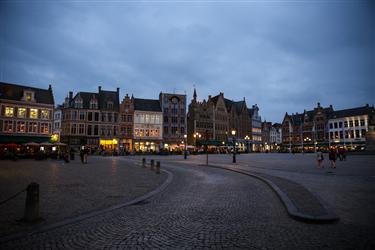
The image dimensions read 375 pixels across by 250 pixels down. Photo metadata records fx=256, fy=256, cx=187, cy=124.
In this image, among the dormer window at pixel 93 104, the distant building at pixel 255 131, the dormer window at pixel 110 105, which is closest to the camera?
the dormer window at pixel 93 104

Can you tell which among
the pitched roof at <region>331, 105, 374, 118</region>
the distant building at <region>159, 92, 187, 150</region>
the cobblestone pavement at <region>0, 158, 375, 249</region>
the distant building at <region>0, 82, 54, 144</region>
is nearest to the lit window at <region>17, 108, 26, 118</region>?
the distant building at <region>0, 82, 54, 144</region>

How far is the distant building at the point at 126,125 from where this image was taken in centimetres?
6806

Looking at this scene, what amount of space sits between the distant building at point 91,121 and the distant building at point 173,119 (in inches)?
538

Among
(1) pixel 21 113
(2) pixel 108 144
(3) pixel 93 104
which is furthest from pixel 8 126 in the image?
(2) pixel 108 144

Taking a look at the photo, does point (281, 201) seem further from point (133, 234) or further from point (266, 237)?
point (133, 234)

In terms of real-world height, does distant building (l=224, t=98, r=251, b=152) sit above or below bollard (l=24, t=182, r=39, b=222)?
above

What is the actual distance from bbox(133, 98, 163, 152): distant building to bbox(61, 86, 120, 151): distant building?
5.39m

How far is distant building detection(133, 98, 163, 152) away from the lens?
6969cm

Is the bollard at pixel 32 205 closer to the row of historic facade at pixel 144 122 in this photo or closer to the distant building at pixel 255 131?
the row of historic facade at pixel 144 122

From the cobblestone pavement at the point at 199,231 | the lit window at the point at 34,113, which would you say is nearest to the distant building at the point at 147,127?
the lit window at the point at 34,113

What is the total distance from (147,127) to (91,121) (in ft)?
48.2

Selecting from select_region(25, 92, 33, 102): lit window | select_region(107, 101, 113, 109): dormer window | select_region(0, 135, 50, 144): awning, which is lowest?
select_region(0, 135, 50, 144): awning

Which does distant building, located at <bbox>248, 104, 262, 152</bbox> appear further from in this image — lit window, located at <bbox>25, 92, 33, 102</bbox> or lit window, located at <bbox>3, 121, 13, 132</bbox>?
lit window, located at <bbox>3, 121, 13, 132</bbox>

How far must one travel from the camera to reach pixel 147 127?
70.9 m
